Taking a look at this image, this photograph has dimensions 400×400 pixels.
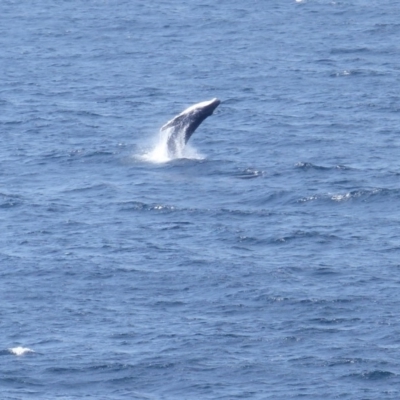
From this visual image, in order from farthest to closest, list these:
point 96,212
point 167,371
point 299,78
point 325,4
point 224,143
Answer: point 325,4
point 299,78
point 224,143
point 96,212
point 167,371

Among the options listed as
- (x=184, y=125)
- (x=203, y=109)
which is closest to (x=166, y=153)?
(x=184, y=125)

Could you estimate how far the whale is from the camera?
95062 mm

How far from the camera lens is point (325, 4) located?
14825cm

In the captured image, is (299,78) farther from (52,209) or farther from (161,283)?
(161,283)

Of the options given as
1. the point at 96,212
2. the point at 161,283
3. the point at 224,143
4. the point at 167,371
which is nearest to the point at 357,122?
the point at 224,143

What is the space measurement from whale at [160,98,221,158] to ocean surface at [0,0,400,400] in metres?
1.25

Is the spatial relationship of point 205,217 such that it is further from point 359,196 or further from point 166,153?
point 166,153

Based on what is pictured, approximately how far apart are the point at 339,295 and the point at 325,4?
7323cm

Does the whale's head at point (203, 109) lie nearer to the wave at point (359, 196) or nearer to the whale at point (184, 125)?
the whale at point (184, 125)

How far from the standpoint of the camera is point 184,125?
319 feet

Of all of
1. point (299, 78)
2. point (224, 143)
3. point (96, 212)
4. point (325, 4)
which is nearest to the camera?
point (96, 212)

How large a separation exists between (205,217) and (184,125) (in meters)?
9.35

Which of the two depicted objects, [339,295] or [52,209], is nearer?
[339,295]

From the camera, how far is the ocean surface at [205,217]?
7250cm
